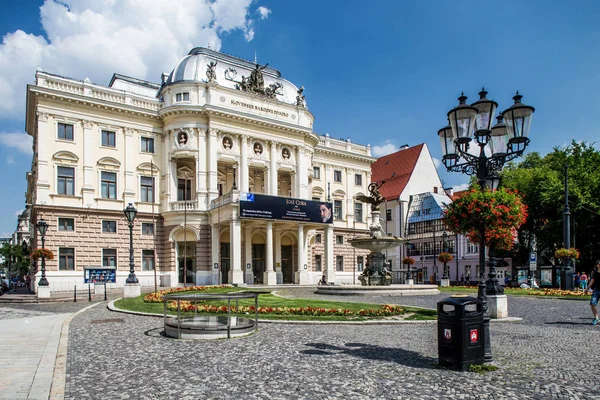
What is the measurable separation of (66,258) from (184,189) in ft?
38.3

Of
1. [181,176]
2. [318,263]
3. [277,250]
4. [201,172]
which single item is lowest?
[318,263]

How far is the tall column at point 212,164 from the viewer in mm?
42625

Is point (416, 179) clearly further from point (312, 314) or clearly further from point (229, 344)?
point (229, 344)

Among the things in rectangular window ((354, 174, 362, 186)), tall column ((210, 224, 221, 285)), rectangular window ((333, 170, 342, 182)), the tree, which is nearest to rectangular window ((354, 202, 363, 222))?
rectangular window ((354, 174, 362, 186))

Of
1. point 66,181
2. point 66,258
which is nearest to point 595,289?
point 66,258

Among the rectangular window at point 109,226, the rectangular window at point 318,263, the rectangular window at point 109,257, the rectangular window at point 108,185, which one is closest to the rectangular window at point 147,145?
the rectangular window at point 108,185

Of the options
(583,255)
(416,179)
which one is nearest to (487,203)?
(583,255)

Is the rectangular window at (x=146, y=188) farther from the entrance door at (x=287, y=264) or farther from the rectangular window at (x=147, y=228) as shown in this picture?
the entrance door at (x=287, y=264)

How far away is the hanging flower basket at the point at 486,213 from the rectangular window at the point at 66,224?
33.1 meters

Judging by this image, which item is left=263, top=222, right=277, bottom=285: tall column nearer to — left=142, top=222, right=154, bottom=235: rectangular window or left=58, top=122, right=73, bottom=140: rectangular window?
left=142, top=222, right=154, bottom=235: rectangular window

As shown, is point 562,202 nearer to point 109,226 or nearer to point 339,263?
point 339,263

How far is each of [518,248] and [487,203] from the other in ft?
149

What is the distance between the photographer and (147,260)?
1618 inches

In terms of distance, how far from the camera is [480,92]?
13.1 m
